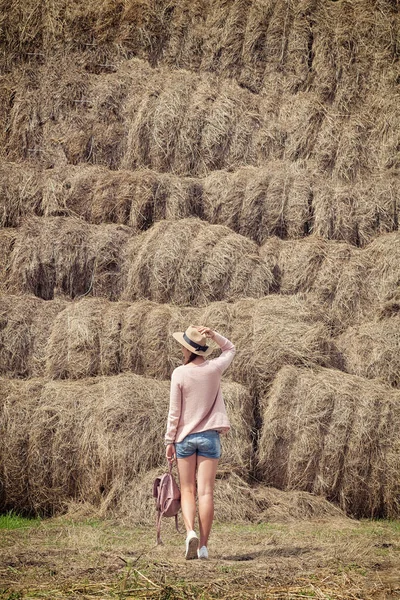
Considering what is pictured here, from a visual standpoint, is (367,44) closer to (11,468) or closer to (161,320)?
(161,320)

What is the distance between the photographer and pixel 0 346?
9.51 m

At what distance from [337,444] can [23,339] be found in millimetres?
3398

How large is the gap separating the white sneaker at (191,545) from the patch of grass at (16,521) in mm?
2251

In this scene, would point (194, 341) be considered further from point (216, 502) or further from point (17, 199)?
point (17, 199)

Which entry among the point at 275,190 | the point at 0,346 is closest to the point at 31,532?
the point at 0,346

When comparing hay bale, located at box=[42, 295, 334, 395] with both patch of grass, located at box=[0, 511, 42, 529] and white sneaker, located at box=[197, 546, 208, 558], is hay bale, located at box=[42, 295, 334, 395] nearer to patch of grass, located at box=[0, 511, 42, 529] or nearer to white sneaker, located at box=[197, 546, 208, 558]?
patch of grass, located at box=[0, 511, 42, 529]

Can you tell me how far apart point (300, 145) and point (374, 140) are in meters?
0.95

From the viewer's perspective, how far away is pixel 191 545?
6059 millimetres

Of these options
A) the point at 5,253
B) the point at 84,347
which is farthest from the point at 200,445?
the point at 5,253

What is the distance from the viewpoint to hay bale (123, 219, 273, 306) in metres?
10.0

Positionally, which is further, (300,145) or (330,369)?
(300,145)

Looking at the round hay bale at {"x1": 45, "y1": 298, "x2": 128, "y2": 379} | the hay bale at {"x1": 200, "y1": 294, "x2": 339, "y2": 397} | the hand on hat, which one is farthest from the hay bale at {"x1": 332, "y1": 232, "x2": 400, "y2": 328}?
the hand on hat

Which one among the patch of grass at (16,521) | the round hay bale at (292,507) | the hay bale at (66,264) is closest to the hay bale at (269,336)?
the round hay bale at (292,507)

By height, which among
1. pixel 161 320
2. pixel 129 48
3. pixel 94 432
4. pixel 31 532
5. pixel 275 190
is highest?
pixel 129 48
